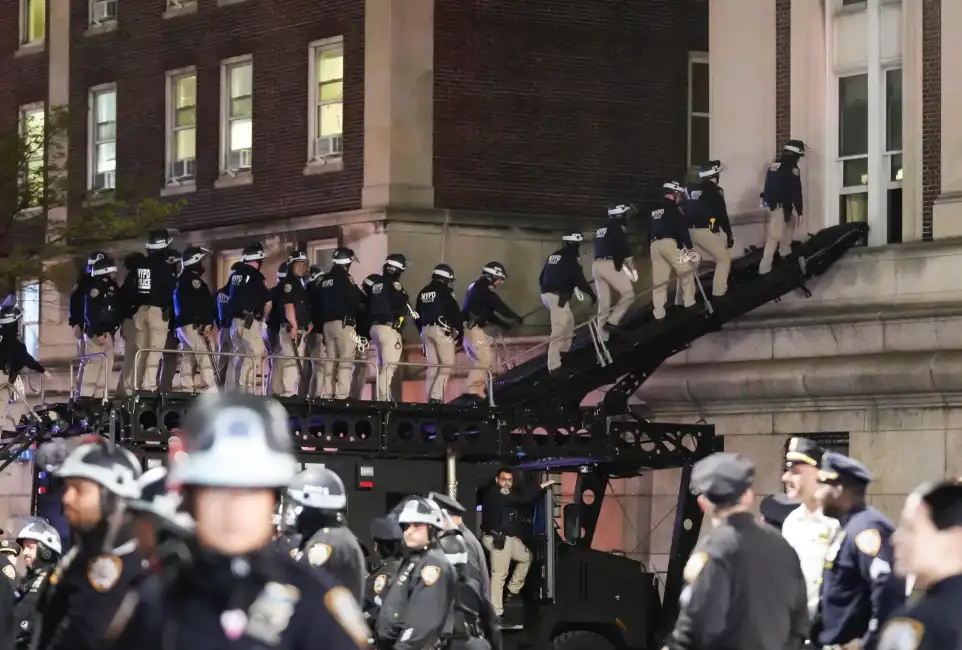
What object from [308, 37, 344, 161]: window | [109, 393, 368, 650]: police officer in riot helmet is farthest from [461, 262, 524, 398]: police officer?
[109, 393, 368, 650]: police officer in riot helmet

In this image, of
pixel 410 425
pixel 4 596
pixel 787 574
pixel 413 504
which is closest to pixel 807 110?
pixel 410 425

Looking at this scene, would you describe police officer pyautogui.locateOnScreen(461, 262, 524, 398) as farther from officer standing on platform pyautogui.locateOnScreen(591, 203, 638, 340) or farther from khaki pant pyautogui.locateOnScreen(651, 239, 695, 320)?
khaki pant pyautogui.locateOnScreen(651, 239, 695, 320)

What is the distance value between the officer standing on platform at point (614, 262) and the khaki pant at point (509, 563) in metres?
7.59

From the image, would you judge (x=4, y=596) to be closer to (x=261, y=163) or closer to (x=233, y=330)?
(x=233, y=330)

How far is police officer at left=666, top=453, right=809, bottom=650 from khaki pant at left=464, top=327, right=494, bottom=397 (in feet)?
57.3

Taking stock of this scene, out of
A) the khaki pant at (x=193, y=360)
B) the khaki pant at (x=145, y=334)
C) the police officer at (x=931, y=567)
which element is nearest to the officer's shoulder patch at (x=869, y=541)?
the police officer at (x=931, y=567)

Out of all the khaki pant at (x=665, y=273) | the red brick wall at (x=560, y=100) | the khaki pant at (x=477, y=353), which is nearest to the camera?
the khaki pant at (x=665, y=273)

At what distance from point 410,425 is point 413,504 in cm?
928

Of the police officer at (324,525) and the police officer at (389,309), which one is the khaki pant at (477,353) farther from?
the police officer at (324,525)

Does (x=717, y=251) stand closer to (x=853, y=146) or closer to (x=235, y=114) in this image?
(x=853, y=146)

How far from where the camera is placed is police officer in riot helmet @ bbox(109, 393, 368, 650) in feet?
16.9

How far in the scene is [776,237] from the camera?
90.3ft

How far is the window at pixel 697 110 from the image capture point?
3781 cm

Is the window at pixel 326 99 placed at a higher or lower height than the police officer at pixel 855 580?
higher
